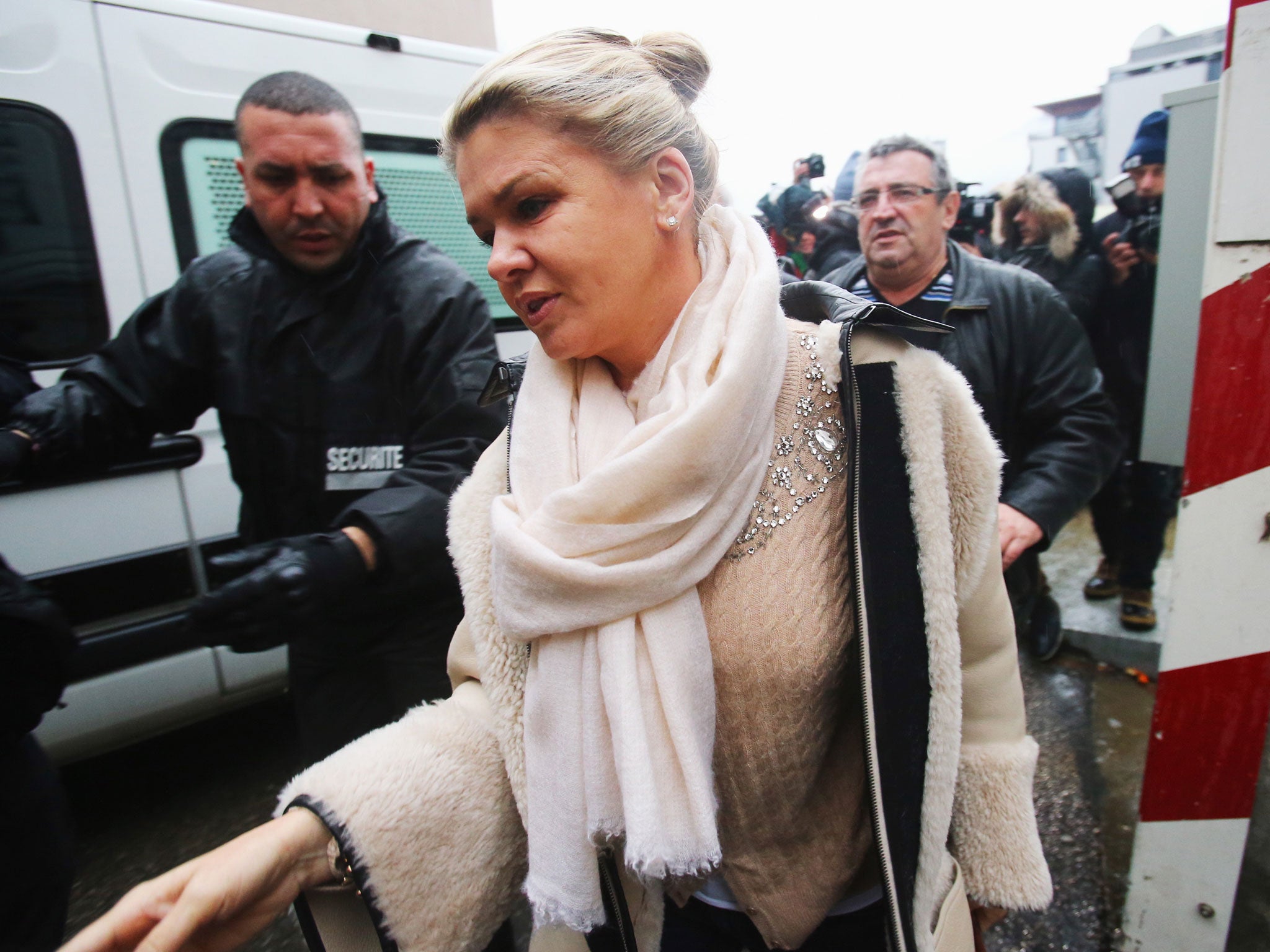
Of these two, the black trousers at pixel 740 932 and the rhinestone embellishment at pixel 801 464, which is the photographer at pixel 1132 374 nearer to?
the black trousers at pixel 740 932

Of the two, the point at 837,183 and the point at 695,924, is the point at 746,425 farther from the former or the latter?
the point at 837,183

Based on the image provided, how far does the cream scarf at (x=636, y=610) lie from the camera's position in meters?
1.03

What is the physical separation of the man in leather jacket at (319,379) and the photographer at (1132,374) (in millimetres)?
3425

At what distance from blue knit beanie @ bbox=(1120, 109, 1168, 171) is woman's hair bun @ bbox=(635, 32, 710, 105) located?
3.78 metres

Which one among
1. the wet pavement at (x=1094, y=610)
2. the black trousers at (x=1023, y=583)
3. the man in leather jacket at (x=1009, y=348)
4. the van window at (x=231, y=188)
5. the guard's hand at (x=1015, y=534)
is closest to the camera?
the guard's hand at (x=1015, y=534)

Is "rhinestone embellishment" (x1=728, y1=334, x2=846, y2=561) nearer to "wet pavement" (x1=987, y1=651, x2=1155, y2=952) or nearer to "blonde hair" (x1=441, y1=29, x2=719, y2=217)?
"blonde hair" (x1=441, y1=29, x2=719, y2=217)

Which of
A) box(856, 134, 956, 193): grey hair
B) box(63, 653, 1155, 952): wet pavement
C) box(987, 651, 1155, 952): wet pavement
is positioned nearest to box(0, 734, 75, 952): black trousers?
box(63, 653, 1155, 952): wet pavement

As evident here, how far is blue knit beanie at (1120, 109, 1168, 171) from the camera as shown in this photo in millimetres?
3963

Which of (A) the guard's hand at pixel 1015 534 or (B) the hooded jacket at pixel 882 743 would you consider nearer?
(B) the hooded jacket at pixel 882 743

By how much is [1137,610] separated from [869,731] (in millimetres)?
3479

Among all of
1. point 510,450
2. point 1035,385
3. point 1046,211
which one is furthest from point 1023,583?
point 1046,211


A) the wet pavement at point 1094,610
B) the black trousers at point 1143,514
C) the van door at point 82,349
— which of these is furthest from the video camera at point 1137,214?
the van door at point 82,349

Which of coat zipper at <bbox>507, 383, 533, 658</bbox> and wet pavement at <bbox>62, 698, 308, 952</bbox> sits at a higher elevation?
coat zipper at <bbox>507, 383, 533, 658</bbox>

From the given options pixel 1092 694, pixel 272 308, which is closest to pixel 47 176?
pixel 272 308
